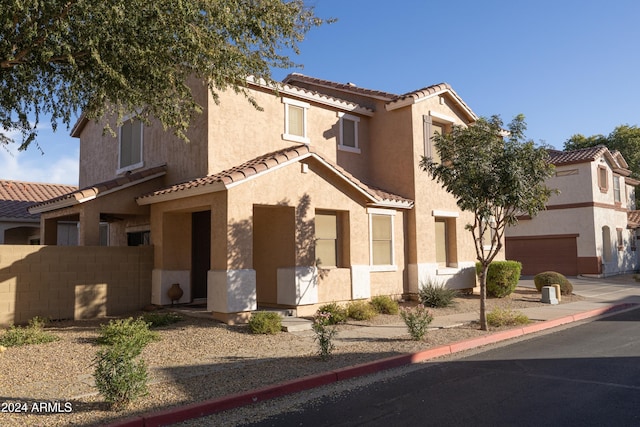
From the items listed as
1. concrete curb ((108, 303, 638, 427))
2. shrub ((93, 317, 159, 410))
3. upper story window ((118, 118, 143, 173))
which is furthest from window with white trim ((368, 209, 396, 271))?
shrub ((93, 317, 159, 410))

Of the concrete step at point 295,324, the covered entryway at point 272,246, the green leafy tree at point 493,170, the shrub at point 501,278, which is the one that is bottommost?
the concrete step at point 295,324

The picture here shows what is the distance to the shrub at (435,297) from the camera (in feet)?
51.7

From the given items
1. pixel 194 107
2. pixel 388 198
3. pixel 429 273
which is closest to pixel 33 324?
pixel 194 107

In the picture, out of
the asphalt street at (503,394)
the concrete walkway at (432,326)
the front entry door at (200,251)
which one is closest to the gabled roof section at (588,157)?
the concrete walkway at (432,326)

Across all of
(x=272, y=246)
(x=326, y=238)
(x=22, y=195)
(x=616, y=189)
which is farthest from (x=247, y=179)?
(x=616, y=189)

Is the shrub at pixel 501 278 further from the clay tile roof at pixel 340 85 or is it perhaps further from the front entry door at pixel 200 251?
the front entry door at pixel 200 251

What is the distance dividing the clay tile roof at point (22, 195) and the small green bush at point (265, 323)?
14.3 meters

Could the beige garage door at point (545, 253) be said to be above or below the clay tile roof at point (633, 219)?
below

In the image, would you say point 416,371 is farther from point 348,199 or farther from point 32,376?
point 348,199

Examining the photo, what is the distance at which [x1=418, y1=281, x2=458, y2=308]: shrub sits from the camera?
620 inches

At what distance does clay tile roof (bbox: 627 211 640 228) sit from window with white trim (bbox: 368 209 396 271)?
22018 millimetres

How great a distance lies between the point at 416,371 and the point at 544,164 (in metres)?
6.12

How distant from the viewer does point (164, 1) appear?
344 inches

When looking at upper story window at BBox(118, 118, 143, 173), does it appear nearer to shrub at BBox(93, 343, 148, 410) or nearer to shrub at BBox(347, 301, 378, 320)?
shrub at BBox(347, 301, 378, 320)
